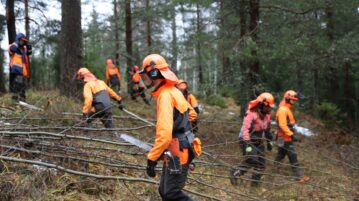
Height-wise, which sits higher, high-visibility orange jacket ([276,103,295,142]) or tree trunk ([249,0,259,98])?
tree trunk ([249,0,259,98])

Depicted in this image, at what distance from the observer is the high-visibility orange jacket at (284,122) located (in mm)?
9055

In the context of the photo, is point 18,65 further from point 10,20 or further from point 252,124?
point 252,124

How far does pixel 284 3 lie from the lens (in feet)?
39.4

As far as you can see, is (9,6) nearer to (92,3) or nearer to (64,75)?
(64,75)

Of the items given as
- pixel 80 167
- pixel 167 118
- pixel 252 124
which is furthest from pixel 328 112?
pixel 167 118

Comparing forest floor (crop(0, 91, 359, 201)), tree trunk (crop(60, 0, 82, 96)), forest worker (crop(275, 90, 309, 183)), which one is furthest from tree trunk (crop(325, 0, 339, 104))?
tree trunk (crop(60, 0, 82, 96))

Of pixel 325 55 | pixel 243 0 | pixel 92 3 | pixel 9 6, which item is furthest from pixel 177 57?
pixel 92 3

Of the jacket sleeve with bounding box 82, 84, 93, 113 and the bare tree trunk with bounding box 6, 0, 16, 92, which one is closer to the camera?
the jacket sleeve with bounding box 82, 84, 93, 113

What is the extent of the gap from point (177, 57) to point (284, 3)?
372 cm

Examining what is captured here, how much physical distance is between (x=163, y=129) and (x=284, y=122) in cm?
551

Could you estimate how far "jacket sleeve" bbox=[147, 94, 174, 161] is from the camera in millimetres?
4180

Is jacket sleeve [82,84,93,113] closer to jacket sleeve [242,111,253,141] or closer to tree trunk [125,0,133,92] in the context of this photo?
jacket sleeve [242,111,253,141]

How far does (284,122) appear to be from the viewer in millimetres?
9086

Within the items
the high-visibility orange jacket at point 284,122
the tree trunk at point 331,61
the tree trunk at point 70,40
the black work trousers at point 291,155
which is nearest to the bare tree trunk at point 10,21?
the tree trunk at point 70,40
